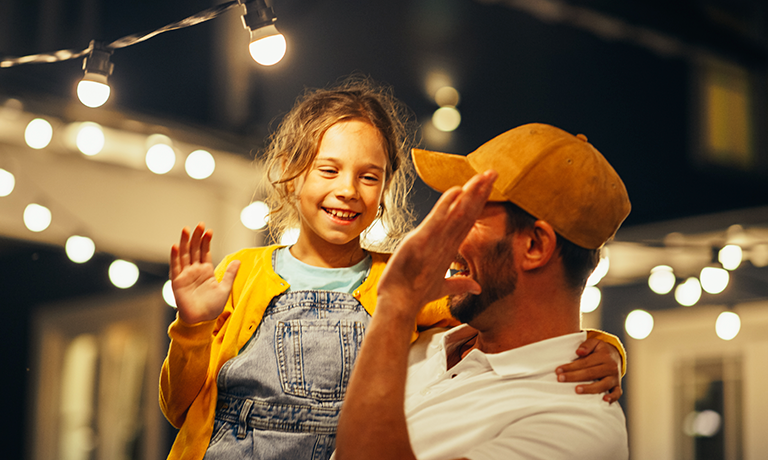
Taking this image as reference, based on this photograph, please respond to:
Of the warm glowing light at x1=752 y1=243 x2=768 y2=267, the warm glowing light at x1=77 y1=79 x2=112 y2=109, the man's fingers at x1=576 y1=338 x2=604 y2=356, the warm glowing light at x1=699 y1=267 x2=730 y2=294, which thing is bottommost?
the man's fingers at x1=576 y1=338 x2=604 y2=356

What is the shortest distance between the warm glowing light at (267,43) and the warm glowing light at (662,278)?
347 cm

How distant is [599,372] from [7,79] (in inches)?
134

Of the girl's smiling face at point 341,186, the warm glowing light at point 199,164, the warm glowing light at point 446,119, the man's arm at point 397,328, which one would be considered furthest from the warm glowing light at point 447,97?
the man's arm at point 397,328

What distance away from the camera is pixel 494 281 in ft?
4.35

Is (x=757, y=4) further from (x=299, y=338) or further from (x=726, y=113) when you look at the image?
(x=299, y=338)

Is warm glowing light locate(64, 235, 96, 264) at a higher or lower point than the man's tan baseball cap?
higher

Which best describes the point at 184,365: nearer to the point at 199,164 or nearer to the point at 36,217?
the point at 36,217

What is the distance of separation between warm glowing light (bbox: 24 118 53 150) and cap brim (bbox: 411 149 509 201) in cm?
301

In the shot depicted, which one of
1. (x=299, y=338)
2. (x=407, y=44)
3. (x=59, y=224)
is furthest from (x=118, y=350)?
(x=299, y=338)

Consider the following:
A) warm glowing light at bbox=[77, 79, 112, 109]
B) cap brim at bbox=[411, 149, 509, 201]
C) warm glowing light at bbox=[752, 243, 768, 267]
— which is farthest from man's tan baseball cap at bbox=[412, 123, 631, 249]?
warm glowing light at bbox=[752, 243, 768, 267]

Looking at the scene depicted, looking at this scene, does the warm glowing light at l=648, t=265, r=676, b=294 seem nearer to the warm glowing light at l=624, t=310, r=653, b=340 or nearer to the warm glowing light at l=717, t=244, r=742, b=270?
the warm glowing light at l=624, t=310, r=653, b=340

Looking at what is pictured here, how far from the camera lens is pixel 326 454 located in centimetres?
134

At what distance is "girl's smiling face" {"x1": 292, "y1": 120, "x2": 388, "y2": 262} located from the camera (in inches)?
58.4

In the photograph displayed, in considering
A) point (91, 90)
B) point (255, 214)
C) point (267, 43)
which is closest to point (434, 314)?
point (267, 43)
